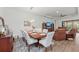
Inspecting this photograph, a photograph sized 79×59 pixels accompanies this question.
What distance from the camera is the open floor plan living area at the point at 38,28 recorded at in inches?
85.5

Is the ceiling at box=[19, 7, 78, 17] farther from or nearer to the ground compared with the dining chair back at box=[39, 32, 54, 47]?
farther from the ground

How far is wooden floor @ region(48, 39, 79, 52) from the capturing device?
2.19m

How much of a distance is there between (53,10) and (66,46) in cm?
76

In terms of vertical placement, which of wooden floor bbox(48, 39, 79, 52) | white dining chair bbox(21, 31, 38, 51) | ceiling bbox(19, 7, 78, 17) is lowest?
wooden floor bbox(48, 39, 79, 52)

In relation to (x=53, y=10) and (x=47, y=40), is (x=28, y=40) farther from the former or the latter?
(x=53, y=10)

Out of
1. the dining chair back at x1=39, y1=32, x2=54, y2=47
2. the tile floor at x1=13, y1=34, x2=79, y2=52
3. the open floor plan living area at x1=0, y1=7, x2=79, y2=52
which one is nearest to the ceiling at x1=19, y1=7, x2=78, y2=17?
the open floor plan living area at x1=0, y1=7, x2=79, y2=52

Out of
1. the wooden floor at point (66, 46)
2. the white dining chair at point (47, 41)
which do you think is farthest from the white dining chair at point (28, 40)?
the wooden floor at point (66, 46)

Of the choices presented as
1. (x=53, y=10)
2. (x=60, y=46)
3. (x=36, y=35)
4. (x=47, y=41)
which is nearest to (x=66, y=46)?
(x=60, y=46)

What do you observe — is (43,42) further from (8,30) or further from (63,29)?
(8,30)

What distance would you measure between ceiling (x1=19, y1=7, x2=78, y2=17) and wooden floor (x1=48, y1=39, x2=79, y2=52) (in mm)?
562

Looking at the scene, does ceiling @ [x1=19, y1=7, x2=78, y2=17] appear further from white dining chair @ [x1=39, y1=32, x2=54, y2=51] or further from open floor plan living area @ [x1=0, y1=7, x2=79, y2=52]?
white dining chair @ [x1=39, y1=32, x2=54, y2=51]

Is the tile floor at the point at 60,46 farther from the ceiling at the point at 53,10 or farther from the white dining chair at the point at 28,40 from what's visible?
the ceiling at the point at 53,10
